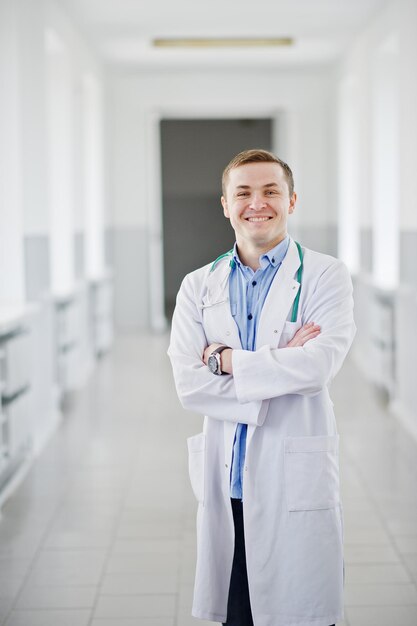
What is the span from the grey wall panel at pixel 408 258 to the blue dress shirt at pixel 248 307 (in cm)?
368

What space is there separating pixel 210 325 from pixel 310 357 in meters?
0.29

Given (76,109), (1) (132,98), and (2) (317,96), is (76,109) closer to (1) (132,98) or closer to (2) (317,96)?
(1) (132,98)

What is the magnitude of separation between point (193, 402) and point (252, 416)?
18 centimetres

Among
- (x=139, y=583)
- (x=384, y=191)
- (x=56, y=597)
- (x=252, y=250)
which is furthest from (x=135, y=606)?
(x=384, y=191)

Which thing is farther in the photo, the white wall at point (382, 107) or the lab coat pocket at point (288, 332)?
the white wall at point (382, 107)

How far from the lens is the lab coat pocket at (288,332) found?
2.14 m

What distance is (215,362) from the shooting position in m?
2.15

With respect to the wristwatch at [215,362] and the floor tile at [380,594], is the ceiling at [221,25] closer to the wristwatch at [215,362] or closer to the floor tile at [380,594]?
the floor tile at [380,594]

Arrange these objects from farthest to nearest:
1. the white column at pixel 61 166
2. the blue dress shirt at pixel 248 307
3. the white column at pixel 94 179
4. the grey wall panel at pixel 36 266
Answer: the white column at pixel 94 179 → the white column at pixel 61 166 → the grey wall panel at pixel 36 266 → the blue dress shirt at pixel 248 307

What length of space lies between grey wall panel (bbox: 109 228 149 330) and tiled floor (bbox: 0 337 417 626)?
4.63 m

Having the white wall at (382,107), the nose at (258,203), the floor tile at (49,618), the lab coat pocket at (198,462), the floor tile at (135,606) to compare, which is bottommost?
the floor tile at (49,618)

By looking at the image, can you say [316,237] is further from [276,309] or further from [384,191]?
[276,309]

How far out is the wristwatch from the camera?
2.14 meters

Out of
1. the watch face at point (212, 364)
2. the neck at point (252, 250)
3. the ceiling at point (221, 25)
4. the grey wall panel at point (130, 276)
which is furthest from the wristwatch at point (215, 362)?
the grey wall panel at point (130, 276)
